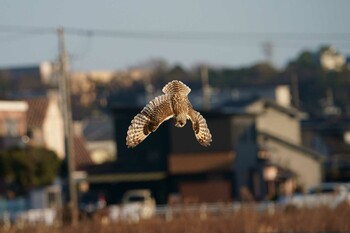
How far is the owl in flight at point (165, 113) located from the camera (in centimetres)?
1011

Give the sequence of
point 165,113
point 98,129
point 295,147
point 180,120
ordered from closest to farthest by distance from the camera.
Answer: point 180,120
point 165,113
point 295,147
point 98,129

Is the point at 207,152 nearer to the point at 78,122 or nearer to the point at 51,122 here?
the point at 51,122

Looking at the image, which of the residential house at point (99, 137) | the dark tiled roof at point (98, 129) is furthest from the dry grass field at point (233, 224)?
the dark tiled roof at point (98, 129)

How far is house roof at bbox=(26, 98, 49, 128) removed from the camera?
67938 millimetres

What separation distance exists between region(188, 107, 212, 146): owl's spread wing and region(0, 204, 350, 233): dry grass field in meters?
20.4

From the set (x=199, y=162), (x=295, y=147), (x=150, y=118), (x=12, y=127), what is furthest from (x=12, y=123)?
(x=150, y=118)

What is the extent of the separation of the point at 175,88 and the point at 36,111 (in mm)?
59153

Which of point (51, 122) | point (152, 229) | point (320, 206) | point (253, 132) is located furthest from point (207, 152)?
point (152, 229)

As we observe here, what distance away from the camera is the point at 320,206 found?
36.9 metres

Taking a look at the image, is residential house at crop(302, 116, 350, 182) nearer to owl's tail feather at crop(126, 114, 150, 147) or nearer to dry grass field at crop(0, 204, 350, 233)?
dry grass field at crop(0, 204, 350, 233)

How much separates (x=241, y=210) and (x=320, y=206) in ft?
8.19

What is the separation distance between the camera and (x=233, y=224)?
110ft

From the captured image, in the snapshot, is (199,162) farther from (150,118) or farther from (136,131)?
(150,118)

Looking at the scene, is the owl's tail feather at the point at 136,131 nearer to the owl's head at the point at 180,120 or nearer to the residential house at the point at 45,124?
the owl's head at the point at 180,120
